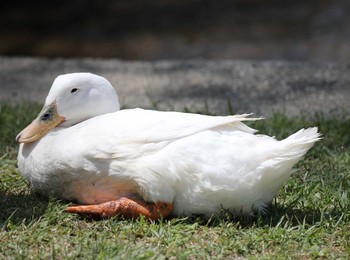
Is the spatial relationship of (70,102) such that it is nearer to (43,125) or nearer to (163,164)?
(43,125)

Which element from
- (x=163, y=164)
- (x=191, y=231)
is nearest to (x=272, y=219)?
(x=191, y=231)

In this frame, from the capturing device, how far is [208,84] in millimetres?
6586

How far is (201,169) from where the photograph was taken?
137 inches

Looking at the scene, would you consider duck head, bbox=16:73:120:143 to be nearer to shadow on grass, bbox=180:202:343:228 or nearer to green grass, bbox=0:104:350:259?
green grass, bbox=0:104:350:259

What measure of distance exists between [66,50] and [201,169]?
6.19 metres

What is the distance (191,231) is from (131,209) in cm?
31

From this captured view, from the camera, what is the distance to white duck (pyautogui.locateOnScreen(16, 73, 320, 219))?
11.4ft

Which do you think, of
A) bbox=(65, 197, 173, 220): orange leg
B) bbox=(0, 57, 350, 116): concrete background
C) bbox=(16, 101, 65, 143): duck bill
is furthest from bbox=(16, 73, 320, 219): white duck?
bbox=(0, 57, 350, 116): concrete background

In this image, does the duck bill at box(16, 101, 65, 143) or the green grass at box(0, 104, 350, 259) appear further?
the duck bill at box(16, 101, 65, 143)

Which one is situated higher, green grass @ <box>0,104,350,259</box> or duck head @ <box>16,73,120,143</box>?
duck head @ <box>16,73,120,143</box>

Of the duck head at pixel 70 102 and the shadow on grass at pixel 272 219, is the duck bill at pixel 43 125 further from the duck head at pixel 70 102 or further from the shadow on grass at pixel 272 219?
the shadow on grass at pixel 272 219

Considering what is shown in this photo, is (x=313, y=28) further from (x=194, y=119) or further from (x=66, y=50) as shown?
(x=194, y=119)

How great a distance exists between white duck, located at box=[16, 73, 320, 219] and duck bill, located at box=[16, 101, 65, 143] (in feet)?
0.40

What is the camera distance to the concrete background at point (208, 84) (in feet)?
19.7
